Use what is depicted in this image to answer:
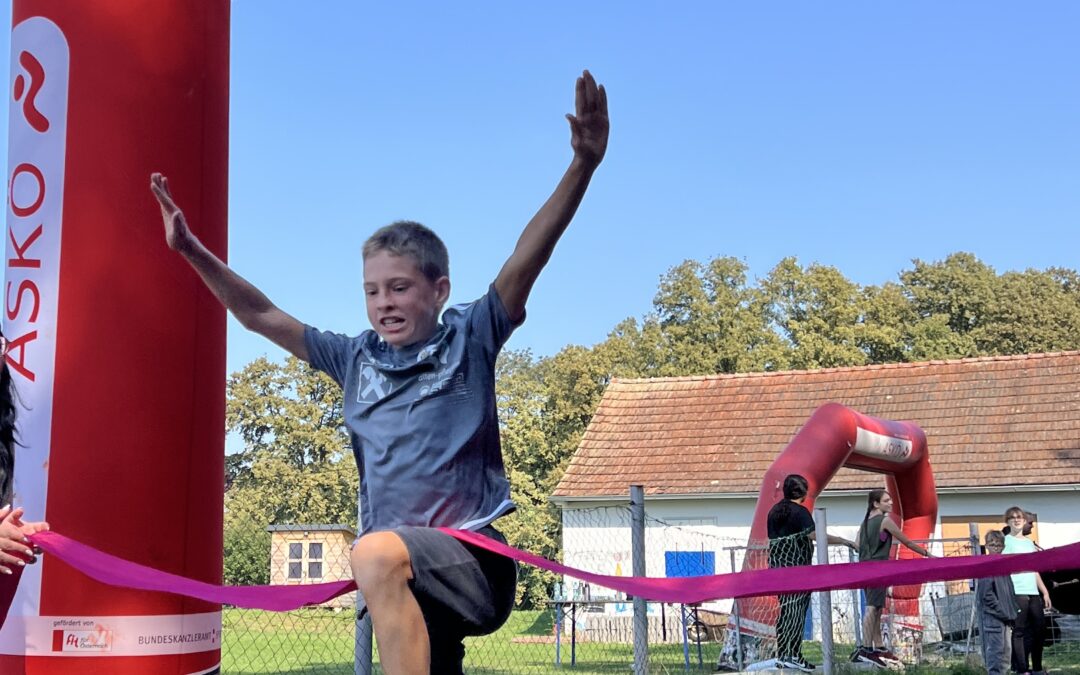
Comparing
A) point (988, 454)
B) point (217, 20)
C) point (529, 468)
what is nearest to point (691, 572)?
point (988, 454)

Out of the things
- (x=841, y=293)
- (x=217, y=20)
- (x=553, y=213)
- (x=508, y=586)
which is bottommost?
(x=508, y=586)

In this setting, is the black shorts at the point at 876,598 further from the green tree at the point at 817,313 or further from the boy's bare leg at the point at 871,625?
the green tree at the point at 817,313

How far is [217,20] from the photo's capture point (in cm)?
544

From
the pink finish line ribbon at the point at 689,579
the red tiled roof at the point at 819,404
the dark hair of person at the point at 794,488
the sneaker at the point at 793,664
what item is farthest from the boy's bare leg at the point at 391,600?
the red tiled roof at the point at 819,404

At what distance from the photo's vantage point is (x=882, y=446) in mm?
16344

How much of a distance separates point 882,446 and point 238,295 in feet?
45.5

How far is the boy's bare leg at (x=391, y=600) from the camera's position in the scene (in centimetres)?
295

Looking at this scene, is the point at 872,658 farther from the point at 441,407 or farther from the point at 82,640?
the point at 441,407

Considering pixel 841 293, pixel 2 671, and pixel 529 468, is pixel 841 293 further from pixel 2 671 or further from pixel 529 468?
pixel 2 671

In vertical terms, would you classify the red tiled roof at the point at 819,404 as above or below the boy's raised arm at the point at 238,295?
above

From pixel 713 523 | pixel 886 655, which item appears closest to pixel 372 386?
pixel 886 655

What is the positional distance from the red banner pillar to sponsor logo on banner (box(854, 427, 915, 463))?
1199cm

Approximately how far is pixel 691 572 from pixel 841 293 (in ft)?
84.6

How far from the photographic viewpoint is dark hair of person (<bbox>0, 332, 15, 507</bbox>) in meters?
4.70
